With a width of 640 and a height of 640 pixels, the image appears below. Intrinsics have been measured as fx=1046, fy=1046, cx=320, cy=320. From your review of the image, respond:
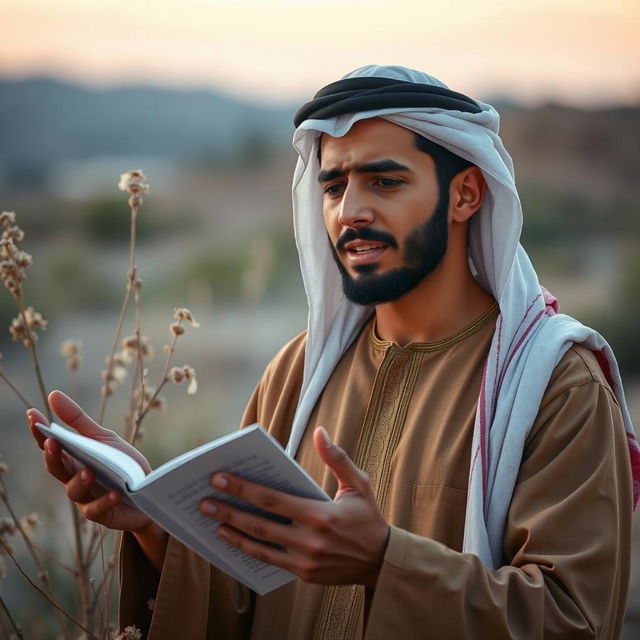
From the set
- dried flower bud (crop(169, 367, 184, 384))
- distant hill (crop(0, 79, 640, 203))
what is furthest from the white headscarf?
distant hill (crop(0, 79, 640, 203))

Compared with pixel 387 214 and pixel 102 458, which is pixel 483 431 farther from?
pixel 102 458

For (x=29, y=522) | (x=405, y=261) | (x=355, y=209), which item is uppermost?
(x=355, y=209)

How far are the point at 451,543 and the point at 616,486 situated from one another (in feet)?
1.45

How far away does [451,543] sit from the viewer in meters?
2.63

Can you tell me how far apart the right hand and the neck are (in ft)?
2.82

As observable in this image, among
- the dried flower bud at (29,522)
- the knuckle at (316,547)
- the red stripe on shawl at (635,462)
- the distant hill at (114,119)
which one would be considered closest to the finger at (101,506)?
the knuckle at (316,547)

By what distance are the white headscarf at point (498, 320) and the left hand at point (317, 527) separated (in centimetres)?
41

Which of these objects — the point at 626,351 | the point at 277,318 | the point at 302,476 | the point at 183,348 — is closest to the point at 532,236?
the point at 277,318

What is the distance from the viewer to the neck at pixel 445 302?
9.48 feet

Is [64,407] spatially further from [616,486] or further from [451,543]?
[616,486]

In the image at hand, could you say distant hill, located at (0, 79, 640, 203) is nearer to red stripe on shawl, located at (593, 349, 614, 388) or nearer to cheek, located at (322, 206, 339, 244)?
cheek, located at (322, 206, 339, 244)

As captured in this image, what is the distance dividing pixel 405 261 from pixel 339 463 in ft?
2.92

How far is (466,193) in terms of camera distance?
2928 mm

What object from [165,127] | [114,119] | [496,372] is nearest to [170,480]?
[496,372]
